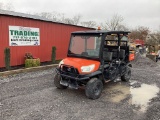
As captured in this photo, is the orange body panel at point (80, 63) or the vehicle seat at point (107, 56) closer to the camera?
the orange body panel at point (80, 63)

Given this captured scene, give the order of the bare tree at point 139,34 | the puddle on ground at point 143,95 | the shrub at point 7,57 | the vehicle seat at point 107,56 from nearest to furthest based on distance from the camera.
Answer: the puddle on ground at point 143,95
the vehicle seat at point 107,56
the shrub at point 7,57
the bare tree at point 139,34

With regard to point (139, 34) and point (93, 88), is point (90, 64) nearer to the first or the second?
point (93, 88)

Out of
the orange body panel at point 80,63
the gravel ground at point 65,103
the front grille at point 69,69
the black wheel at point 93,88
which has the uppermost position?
the orange body panel at point 80,63

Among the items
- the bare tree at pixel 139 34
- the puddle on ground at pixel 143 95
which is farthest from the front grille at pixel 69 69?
the bare tree at pixel 139 34

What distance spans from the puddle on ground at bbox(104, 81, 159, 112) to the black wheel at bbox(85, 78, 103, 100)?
0.35 meters

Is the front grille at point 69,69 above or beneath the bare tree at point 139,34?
beneath

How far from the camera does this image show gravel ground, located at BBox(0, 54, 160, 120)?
411 centimetres

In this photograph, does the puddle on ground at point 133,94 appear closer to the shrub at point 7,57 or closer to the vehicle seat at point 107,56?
the vehicle seat at point 107,56

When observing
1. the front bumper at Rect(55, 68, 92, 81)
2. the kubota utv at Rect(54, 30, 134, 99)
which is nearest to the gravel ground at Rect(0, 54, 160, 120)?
the kubota utv at Rect(54, 30, 134, 99)

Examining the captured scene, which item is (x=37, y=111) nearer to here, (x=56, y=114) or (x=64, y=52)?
(x=56, y=114)

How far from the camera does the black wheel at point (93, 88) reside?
16.3ft

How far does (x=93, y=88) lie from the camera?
5020mm

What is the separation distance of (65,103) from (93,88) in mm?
891

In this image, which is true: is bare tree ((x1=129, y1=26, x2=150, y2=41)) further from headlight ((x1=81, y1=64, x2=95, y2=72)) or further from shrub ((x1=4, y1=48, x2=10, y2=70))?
headlight ((x1=81, y1=64, x2=95, y2=72))
